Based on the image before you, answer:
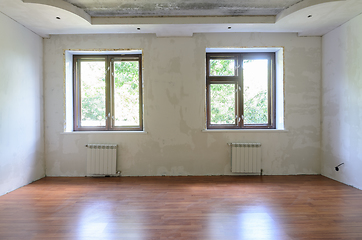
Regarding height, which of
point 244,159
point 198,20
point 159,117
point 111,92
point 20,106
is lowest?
point 244,159

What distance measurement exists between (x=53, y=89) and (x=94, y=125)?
1076mm

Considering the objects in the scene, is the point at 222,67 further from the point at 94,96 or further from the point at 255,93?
the point at 94,96

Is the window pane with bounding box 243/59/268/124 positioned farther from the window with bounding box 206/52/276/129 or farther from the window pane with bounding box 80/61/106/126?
the window pane with bounding box 80/61/106/126

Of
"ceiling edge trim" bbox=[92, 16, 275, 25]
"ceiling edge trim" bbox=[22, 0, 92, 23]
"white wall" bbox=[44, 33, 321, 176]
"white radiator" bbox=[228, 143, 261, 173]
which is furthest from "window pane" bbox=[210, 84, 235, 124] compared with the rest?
"ceiling edge trim" bbox=[22, 0, 92, 23]

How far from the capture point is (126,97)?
15.6ft

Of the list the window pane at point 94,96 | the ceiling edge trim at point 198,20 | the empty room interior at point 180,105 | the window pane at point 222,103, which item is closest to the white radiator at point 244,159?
the empty room interior at point 180,105

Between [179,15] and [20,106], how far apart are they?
323 centimetres

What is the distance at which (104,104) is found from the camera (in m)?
4.79

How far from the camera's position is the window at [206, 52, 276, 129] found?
480 cm

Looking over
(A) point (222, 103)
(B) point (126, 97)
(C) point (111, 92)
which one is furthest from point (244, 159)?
(C) point (111, 92)

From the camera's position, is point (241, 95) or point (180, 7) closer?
point (180, 7)

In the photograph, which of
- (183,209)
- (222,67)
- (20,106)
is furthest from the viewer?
(222,67)

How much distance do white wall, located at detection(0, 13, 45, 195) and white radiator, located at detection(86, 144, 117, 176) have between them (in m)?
1.00

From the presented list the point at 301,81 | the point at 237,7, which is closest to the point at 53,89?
the point at 237,7
